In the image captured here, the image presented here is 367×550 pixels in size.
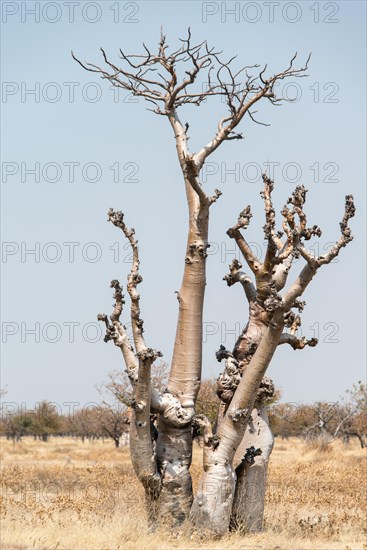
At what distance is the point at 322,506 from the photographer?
1395 cm

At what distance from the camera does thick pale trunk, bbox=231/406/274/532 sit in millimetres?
10414

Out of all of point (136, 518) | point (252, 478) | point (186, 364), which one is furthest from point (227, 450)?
point (136, 518)

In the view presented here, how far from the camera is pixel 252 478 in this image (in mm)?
10500

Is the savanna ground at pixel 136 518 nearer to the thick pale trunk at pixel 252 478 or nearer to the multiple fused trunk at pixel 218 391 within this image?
the thick pale trunk at pixel 252 478

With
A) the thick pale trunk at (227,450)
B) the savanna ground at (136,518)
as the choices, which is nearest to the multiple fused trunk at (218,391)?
the thick pale trunk at (227,450)

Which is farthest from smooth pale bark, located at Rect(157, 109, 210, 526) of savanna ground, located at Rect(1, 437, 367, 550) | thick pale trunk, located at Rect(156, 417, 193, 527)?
savanna ground, located at Rect(1, 437, 367, 550)

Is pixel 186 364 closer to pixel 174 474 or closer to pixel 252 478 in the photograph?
pixel 174 474

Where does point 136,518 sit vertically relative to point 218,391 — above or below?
below

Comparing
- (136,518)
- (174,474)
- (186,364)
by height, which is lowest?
(136,518)

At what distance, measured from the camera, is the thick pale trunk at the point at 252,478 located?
10414 millimetres

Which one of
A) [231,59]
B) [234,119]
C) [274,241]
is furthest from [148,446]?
[231,59]

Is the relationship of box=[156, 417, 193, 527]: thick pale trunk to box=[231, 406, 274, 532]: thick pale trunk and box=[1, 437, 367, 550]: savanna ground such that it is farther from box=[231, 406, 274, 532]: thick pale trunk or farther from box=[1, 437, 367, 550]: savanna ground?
box=[231, 406, 274, 532]: thick pale trunk

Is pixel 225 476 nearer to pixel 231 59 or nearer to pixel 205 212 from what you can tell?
pixel 205 212

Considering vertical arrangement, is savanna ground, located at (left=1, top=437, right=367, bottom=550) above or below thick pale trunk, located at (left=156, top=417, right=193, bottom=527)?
below
